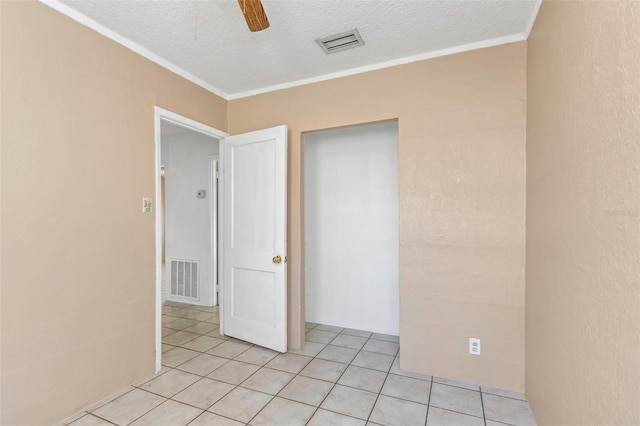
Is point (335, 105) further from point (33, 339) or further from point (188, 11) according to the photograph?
point (33, 339)

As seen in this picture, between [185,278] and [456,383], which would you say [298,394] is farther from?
[185,278]

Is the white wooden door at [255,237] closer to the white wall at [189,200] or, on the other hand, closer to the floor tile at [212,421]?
the floor tile at [212,421]

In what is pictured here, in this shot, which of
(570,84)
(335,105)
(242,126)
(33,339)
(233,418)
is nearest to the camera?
(570,84)

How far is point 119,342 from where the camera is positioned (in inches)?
84.0

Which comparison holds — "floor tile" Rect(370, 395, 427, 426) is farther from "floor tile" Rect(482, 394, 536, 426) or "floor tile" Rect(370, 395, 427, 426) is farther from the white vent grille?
the white vent grille

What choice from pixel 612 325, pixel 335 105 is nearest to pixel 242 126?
pixel 335 105

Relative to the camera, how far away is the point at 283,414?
188 cm

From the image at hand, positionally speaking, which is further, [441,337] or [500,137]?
[441,337]

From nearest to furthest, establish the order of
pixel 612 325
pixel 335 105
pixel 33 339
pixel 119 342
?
pixel 612 325
pixel 33 339
pixel 119 342
pixel 335 105

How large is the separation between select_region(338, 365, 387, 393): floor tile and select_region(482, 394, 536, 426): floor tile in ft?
2.28

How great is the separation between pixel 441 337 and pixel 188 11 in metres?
2.84

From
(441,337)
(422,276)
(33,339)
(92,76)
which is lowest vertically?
(441,337)

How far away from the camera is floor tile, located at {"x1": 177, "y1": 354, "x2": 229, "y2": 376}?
2.43 metres

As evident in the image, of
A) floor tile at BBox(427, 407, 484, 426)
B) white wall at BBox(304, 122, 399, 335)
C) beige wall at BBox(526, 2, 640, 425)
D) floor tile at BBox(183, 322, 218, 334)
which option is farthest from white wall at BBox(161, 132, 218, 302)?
beige wall at BBox(526, 2, 640, 425)
